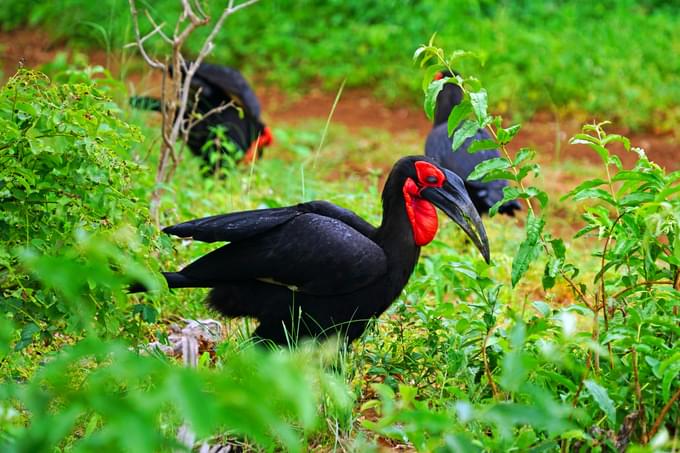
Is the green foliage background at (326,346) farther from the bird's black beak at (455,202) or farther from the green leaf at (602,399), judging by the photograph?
the bird's black beak at (455,202)

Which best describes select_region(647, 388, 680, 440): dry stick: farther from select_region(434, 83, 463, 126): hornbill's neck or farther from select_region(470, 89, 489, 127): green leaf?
select_region(434, 83, 463, 126): hornbill's neck

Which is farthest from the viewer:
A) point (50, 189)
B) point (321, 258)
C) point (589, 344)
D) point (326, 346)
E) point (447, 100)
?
point (447, 100)

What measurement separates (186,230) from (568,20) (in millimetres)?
6879

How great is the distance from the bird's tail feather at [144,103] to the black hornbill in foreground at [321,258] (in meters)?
2.26

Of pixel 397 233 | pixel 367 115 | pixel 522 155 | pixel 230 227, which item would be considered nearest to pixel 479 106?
pixel 522 155

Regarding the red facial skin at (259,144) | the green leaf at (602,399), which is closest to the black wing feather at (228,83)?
the red facial skin at (259,144)

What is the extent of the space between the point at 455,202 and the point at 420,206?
0.46 feet

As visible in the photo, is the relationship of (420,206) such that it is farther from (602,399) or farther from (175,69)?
(175,69)

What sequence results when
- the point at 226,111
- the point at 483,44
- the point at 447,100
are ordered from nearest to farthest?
the point at 447,100, the point at 226,111, the point at 483,44

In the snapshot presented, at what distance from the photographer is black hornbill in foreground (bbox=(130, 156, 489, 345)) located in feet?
12.0

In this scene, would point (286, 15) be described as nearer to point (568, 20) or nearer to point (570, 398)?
point (568, 20)

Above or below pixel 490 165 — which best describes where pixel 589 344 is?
below

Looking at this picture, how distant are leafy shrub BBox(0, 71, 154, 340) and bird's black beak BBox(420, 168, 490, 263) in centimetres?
102

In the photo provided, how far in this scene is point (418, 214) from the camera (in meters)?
3.78
